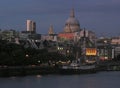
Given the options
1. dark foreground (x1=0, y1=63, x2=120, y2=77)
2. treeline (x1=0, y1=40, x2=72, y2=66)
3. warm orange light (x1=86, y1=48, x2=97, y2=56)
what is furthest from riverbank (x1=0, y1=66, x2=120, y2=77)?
warm orange light (x1=86, y1=48, x2=97, y2=56)

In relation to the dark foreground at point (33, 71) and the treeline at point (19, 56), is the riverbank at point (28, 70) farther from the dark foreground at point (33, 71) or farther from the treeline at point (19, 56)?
the treeline at point (19, 56)

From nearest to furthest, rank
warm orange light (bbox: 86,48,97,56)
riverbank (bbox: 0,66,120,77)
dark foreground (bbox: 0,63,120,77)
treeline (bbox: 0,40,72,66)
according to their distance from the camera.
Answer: riverbank (bbox: 0,66,120,77)
dark foreground (bbox: 0,63,120,77)
treeline (bbox: 0,40,72,66)
warm orange light (bbox: 86,48,97,56)

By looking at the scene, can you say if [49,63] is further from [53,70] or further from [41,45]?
[41,45]

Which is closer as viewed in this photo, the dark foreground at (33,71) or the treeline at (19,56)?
the dark foreground at (33,71)

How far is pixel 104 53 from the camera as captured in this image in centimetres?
19100

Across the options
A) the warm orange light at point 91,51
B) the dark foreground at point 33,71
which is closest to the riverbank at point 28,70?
the dark foreground at point 33,71

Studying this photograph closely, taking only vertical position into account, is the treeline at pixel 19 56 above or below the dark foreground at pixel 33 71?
above

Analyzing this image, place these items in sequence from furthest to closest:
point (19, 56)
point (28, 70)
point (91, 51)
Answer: point (91, 51)
point (19, 56)
point (28, 70)

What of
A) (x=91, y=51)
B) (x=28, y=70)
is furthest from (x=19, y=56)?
(x=91, y=51)

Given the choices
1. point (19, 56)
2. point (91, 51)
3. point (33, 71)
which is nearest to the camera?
point (19, 56)

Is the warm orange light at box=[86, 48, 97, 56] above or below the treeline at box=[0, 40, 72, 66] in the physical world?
above

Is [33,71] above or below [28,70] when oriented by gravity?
below

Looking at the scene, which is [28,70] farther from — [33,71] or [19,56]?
[19,56]

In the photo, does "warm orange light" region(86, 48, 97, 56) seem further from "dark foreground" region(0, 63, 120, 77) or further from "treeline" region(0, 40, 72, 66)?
A: "dark foreground" region(0, 63, 120, 77)
